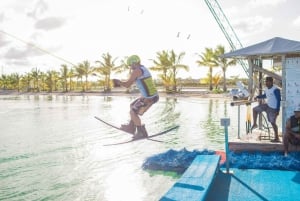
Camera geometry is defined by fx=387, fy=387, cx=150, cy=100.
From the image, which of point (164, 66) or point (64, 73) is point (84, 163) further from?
point (64, 73)

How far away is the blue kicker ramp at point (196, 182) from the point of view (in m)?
7.13

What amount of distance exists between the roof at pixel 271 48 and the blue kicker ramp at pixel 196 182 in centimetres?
372

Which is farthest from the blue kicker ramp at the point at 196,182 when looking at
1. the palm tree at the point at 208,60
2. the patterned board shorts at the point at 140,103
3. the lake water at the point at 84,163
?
the palm tree at the point at 208,60

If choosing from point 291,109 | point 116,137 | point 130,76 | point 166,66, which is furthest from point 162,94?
point 130,76

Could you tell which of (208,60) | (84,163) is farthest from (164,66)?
A: (84,163)

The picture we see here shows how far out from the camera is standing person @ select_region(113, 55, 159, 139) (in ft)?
25.8

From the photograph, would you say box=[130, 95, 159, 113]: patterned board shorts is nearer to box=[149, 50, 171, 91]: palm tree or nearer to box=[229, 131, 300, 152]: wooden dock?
box=[229, 131, 300, 152]: wooden dock

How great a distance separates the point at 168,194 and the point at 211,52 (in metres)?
60.8

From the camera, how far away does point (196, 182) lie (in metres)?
8.17

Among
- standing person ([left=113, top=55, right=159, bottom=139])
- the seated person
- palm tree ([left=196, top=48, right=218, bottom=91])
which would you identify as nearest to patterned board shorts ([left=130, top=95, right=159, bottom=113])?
standing person ([left=113, top=55, right=159, bottom=139])

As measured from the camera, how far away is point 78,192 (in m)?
9.97

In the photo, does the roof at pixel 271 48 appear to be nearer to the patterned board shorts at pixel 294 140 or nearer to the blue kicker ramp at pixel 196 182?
the patterned board shorts at pixel 294 140

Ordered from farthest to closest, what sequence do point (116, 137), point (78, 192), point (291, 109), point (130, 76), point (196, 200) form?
point (116, 137) < point (291, 109) < point (78, 192) < point (130, 76) < point (196, 200)

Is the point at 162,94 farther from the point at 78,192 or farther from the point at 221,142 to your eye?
the point at 78,192
